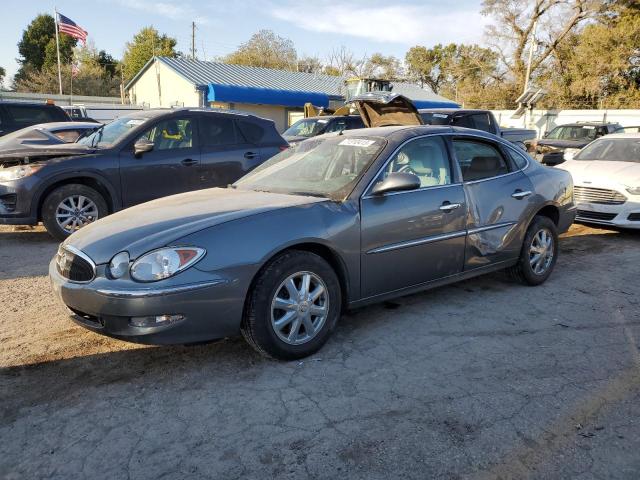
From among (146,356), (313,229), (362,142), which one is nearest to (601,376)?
(313,229)

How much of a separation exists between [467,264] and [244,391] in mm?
2362

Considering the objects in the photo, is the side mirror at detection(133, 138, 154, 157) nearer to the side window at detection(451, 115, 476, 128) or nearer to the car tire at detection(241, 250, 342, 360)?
the car tire at detection(241, 250, 342, 360)

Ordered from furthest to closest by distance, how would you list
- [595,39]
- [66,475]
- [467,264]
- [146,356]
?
1. [595,39]
2. [467,264]
3. [146,356]
4. [66,475]

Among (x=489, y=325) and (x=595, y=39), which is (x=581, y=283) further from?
(x=595, y=39)

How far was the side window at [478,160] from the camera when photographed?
182 inches

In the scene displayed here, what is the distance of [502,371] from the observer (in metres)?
3.42

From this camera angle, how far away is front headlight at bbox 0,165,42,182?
21.4 ft

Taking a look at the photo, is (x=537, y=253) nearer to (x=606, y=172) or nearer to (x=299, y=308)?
(x=299, y=308)

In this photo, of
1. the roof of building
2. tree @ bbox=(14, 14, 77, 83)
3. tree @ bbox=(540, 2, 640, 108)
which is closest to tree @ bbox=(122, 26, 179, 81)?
tree @ bbox=(14, 14, 77, 83)

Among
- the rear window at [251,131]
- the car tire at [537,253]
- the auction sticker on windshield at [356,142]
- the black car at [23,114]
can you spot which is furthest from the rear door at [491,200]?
the black car at [23,114]

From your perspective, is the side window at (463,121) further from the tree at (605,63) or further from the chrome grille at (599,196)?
the tree at (605,63)

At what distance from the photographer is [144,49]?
182ft

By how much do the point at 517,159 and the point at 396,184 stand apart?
2031 millimetres

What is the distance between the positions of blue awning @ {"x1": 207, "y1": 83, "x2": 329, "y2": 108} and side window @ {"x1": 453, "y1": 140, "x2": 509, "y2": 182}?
22.8 metres
